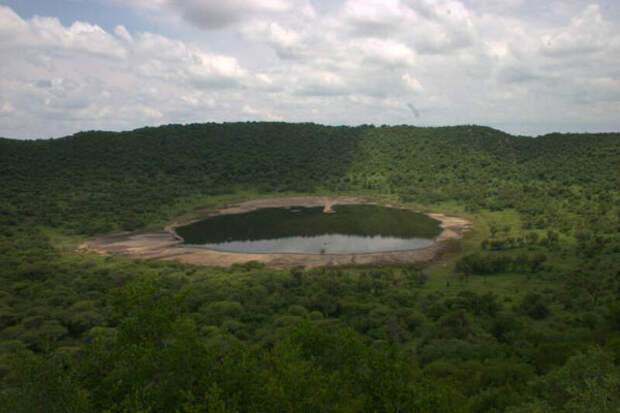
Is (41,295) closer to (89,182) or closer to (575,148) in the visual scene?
(89,182)

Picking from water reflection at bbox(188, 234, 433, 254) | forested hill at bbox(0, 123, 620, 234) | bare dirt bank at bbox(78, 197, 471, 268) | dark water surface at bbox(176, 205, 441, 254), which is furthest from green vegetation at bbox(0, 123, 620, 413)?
dark water surface at bbox(176, 205, 441, 254)

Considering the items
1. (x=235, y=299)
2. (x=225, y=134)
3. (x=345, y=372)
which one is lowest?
(x=235, y=299)

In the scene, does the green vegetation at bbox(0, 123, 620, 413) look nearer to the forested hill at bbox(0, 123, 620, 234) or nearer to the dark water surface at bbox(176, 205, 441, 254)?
the forested hill at bbox(0, 123, 620, 234)

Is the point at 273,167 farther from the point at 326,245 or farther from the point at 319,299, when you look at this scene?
the point at 319,299

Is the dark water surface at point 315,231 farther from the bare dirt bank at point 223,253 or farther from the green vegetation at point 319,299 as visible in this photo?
the green vegetation at point 319,299

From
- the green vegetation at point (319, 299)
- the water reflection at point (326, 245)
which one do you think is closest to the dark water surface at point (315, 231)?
the water reflection at point (326, 245)

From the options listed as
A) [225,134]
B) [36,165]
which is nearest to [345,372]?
[36,165]
